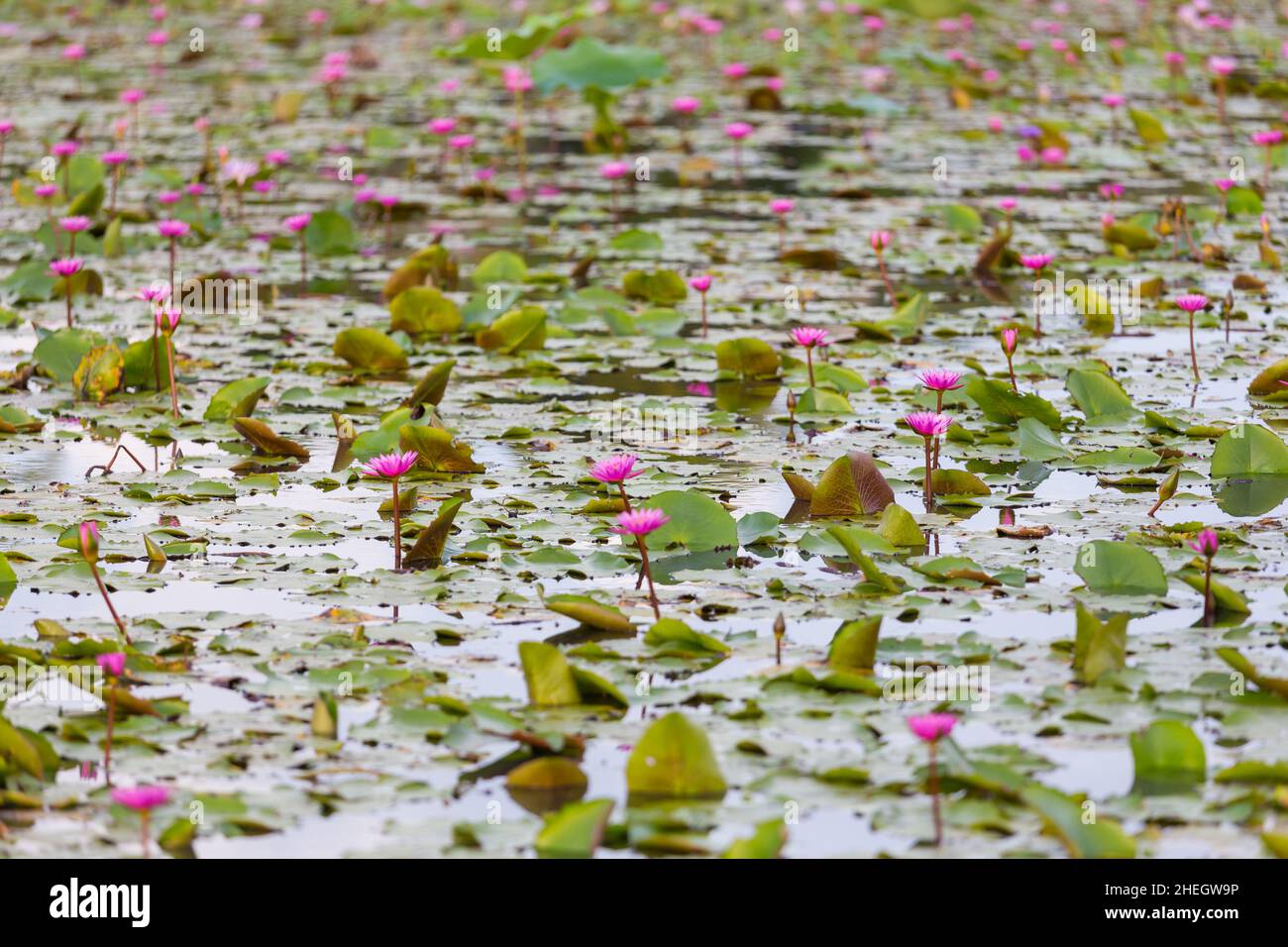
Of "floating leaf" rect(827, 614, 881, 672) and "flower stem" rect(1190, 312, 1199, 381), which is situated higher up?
"flower stem" rect(1190, 312, 1199, 381)

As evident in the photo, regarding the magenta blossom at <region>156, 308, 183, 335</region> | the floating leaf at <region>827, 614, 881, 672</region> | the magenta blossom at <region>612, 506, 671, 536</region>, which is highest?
the magenta blossom at <region>156, 308, 183, 335</region>

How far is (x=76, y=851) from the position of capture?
273 centimetres

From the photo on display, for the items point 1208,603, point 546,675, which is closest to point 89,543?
point 546,675

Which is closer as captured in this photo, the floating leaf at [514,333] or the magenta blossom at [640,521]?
the magenta blossom at [640,521]

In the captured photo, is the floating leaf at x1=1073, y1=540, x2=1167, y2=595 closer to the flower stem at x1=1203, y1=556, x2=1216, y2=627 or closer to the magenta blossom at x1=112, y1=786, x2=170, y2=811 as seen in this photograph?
the flower stem at x1=1203, y1=556, x2=1216, y2=627

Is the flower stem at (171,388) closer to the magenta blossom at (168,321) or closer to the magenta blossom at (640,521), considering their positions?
the magenta blossom at (168,321)

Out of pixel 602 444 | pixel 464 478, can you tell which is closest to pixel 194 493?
pixel 464 478

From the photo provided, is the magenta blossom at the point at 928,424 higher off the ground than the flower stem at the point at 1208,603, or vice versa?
the magenta blossom at the point at 928,424

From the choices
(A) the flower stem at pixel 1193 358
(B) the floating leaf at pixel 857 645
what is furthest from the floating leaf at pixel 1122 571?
(A) the flower stem at pixel 1193 358

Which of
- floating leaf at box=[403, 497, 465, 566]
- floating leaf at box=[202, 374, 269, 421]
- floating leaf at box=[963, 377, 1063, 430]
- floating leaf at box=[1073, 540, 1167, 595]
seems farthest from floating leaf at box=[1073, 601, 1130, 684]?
floating leaf at box=[202, 374, 269, 421]

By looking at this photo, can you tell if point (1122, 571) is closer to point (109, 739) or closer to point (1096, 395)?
point (1096, 395)

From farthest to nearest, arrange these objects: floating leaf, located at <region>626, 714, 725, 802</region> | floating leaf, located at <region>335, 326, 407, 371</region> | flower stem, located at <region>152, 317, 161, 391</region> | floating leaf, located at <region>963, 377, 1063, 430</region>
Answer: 1. floating leaf, located at <region>335, 326, 407, 371</region>
2. flower stem, located at <region>152, 317, 161, 391</region>
3. floating leaf, located at <region>963, 377, 1063, 430</region>
4. floating leaf, located at <region>626, 714, 725, 802</region>

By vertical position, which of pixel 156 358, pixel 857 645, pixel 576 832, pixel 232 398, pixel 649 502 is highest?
pixel 156 358

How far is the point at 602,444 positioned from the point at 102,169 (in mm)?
5202
